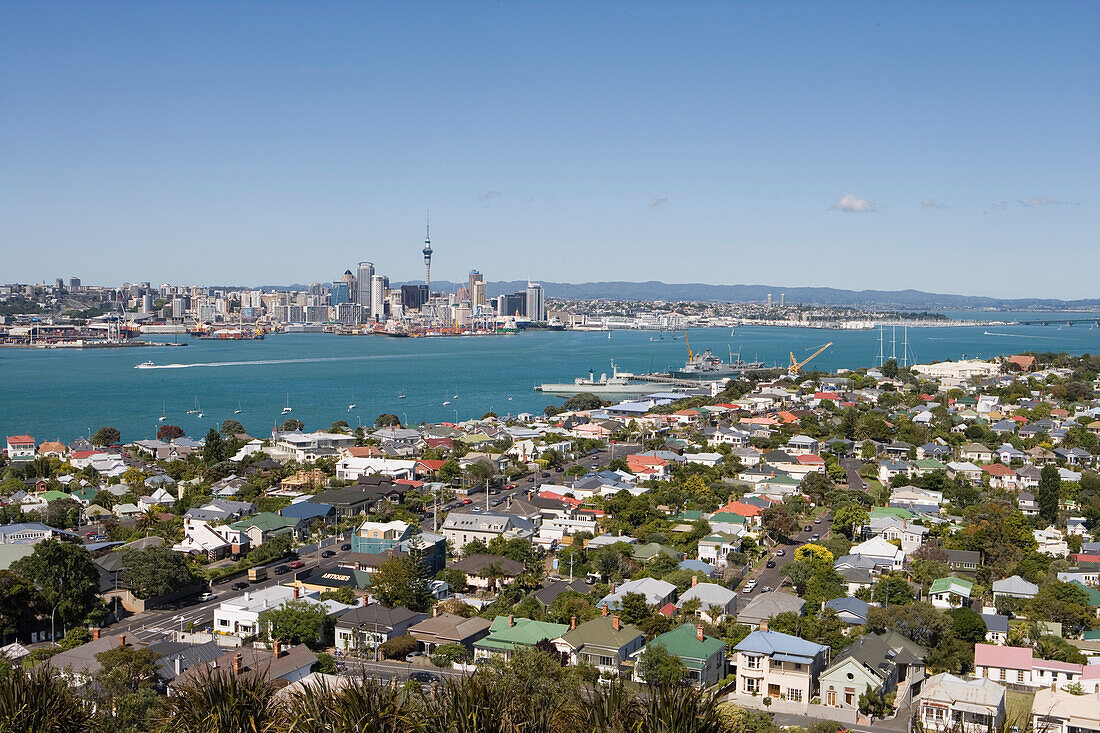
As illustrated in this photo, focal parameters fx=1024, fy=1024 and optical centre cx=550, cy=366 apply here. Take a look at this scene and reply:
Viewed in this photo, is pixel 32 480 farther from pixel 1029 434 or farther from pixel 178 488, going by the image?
pixel 1029 434

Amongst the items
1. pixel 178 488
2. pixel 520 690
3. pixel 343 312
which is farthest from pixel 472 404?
pixel 343 312

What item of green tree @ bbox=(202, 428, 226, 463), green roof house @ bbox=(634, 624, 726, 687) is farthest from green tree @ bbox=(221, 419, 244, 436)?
green roof house @ bbox=(634, 624, 726, 687)

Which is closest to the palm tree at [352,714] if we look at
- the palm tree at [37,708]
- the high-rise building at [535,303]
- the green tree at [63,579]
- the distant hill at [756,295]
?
the palm tree at [37,708]

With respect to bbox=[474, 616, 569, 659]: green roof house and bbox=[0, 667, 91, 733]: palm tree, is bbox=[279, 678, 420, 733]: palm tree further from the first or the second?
bbox=[474, 616, 569, 659]: green roof house

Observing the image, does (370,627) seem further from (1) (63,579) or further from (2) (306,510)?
(2) (306,510)

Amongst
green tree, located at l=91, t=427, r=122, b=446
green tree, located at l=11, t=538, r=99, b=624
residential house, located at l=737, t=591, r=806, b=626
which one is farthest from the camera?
green tree, located at l=91, t=427, r=122, b=446

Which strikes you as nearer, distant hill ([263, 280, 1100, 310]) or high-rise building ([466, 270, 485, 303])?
high-rise building ([466, 270, 485, 303])
